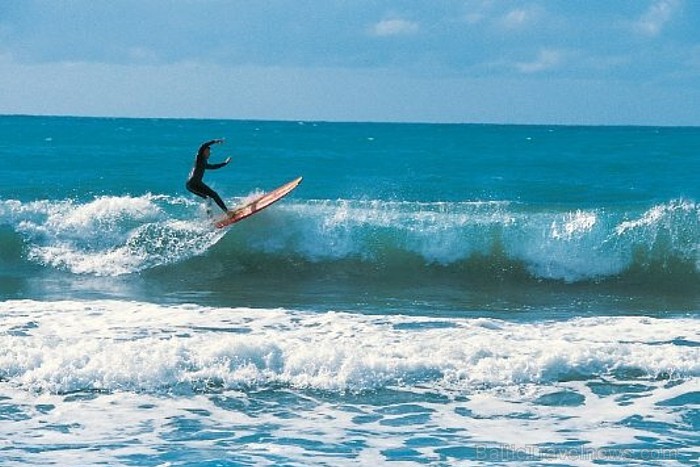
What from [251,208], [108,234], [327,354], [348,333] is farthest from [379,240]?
[327,354]

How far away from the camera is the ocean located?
29.6ft

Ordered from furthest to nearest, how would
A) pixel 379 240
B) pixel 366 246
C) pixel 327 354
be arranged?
pixel 379 240 < pixel 366 246 < pixel 327 354

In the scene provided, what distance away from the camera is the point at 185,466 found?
8.23 meters

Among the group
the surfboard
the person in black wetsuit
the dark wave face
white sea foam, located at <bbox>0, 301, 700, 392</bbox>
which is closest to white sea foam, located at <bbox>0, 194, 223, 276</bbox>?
the dark wave face

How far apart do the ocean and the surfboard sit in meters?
0.49

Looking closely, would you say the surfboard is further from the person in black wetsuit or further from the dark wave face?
the person in black wetsuit

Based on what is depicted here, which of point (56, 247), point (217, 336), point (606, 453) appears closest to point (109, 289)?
point (56, 247)

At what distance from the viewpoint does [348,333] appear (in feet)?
41.6

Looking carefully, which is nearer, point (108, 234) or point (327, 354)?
point (327, 354)

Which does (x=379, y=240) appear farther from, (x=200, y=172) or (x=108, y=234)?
(x=108, y=234)

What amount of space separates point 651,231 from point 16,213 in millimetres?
12671

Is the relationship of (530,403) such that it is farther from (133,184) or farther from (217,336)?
(133,184)

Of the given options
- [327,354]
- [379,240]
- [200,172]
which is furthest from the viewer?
[379,240]

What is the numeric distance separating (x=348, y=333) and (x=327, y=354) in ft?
4.78
